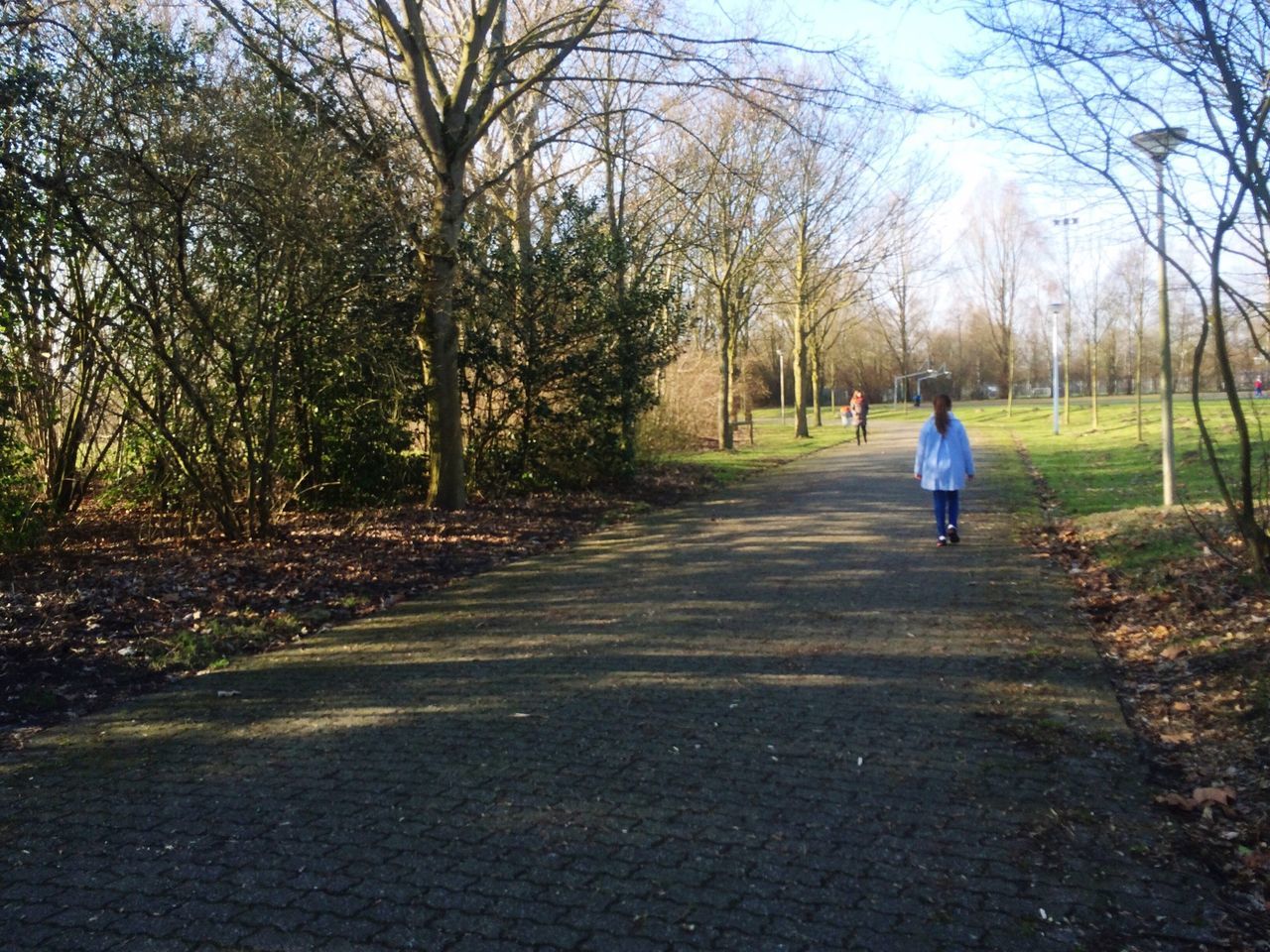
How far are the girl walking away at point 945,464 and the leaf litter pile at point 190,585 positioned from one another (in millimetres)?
4578

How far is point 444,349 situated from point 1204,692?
1052cm

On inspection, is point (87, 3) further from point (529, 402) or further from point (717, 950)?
point (717, 950)

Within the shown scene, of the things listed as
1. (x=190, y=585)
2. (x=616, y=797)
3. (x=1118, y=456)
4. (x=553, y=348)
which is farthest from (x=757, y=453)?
(x=616, y=797)

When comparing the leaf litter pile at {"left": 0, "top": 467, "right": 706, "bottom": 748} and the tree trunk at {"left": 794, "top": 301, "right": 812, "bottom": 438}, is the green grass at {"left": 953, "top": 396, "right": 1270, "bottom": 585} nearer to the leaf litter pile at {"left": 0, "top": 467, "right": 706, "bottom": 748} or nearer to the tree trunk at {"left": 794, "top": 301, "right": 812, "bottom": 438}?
the leaf litter pile at {"left": 0, "top": 467, "right": 706, "bottom": 748}

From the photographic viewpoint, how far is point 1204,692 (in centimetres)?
627

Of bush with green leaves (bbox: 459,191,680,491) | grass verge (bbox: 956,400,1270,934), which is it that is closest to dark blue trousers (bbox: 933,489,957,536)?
grass verge (bbox: 956,400,1270,934)

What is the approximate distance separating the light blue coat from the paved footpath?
3459 mm

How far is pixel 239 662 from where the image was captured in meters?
7.46

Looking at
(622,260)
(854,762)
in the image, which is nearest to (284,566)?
(854,762)

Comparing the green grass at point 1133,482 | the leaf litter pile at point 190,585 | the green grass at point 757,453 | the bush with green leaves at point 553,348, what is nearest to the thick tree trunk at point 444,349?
the leaf litter pile at point 190,585

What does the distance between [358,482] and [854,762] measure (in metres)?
11.6

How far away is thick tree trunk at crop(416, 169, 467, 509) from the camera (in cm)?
1361

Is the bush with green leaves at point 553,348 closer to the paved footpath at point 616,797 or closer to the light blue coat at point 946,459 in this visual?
the light blue coat at point 946,459

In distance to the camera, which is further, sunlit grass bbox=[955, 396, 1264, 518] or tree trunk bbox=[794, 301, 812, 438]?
tree trunk bbox=[794, 301, 812, 438]
